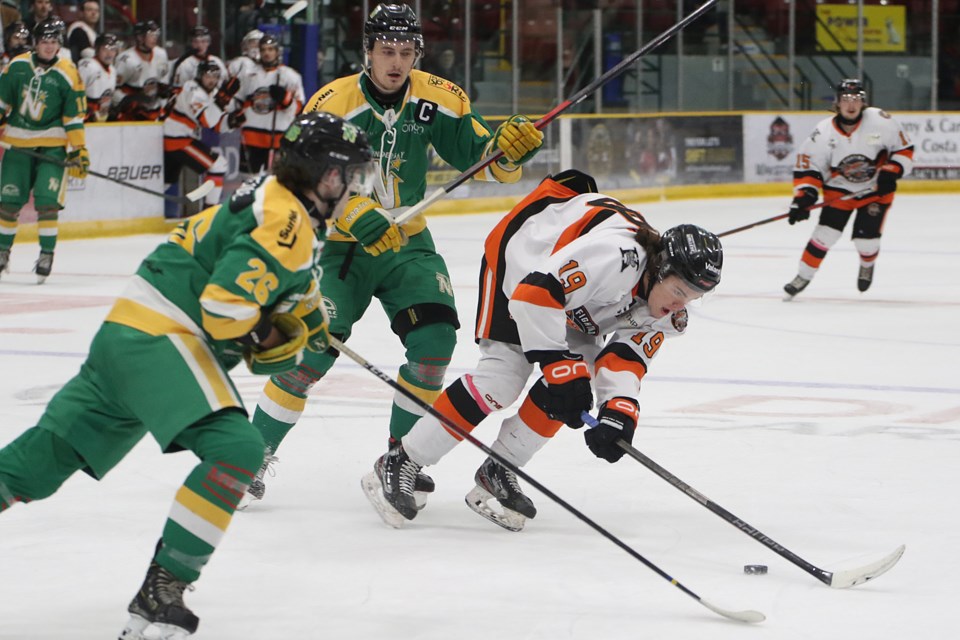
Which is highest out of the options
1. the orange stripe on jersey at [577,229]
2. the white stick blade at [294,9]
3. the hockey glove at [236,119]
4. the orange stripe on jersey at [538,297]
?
the white stick blade at [294,9]

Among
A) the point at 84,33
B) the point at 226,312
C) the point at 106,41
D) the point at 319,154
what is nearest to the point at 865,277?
the point at 106,41

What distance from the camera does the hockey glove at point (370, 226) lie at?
3.84 m

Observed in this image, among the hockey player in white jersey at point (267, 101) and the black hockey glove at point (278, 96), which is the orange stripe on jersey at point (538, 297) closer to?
the hockey player in white jersey at point (267, 101)

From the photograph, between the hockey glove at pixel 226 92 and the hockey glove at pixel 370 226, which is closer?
the hockey glove at pixel 370 226

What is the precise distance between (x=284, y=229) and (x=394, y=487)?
1263 mm

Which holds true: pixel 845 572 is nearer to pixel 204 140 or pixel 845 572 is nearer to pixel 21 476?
pixel 21 476

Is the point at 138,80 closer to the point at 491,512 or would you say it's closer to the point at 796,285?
the point at 796,285

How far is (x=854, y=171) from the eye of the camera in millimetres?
8664

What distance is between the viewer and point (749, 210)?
1427 cm

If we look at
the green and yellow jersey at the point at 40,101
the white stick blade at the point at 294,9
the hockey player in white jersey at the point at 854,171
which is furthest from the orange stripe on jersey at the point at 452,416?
the white stick blade at the point at 294,9

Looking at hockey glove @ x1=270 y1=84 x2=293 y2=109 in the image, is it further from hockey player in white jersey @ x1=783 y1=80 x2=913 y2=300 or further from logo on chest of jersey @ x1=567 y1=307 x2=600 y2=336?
logo on chest of jersey @ x1=567 y1=307 x2=600 y2=336

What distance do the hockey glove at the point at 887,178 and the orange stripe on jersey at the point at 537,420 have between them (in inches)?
213

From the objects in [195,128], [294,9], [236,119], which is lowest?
[195,128]

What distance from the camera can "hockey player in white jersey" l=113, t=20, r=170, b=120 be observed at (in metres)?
11.9
